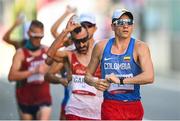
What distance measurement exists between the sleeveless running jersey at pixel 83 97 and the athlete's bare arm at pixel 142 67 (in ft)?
5.00

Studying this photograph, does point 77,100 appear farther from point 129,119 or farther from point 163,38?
point 163,38

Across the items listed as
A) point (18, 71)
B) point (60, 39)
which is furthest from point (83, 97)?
point (18, 71)

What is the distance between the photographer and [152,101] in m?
21.0

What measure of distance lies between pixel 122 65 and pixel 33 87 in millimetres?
4395

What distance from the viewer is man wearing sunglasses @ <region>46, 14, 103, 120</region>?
10.7 meters

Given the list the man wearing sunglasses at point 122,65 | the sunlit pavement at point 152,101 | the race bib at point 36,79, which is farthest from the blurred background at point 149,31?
the man wearing sunglasses at point 122,65

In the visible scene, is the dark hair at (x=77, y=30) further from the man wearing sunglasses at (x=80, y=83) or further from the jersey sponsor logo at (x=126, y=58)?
the jersey sponsor logo at (x=126, y=58)

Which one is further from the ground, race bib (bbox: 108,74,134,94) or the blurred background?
race bib (bbox: 108,74,134,94)

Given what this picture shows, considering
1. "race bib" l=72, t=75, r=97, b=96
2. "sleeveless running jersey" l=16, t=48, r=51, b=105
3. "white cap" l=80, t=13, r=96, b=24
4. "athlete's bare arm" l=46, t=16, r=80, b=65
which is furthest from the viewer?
"sleeveless running jersey" l=16, t=48, r=51, b=105

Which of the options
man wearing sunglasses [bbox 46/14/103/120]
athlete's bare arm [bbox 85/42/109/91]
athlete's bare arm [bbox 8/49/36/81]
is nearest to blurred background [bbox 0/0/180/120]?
athlete's bare arm [bbox 8/49/36/81]

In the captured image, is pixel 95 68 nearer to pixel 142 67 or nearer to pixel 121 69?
pixel 121 69

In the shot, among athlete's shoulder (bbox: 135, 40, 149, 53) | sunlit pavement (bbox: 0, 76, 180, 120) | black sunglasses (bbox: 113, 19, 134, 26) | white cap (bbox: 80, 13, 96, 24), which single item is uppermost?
black sunglasses (bbox: 113, 19, 134, 26)

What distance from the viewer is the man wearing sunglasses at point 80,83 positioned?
10672 millimetres

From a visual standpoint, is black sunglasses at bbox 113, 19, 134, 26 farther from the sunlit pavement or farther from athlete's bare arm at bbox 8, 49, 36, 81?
the sunlit pavement
